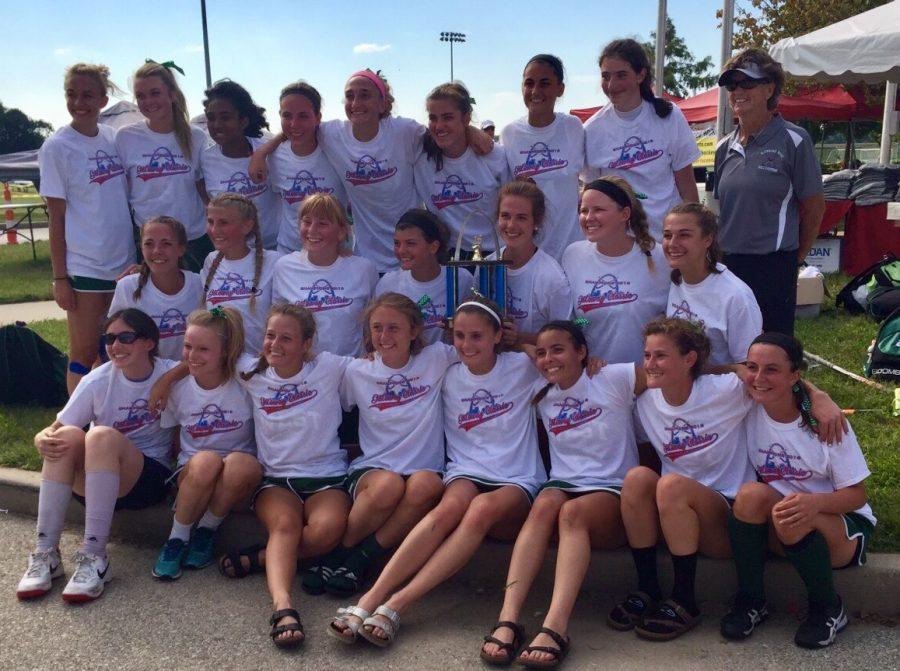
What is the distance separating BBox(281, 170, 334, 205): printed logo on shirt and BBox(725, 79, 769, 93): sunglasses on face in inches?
83.6

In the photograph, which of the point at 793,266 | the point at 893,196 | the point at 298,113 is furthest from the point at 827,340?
the point at 298,113

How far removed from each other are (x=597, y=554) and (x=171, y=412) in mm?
2019

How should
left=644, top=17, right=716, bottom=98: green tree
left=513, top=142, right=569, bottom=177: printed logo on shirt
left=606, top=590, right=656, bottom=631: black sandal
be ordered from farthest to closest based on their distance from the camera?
left=644, top=17, right=716, bottom=98: green tree, left=513, top=142, right=569, bottom=177: printed logo on shirt, left=606, top=590, right=656, bottom=631: black sandal

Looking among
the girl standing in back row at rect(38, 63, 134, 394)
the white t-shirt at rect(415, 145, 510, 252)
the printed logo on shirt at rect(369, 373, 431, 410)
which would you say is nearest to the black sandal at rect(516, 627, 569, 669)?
the printed logo on shirt at rect(369, 373, 431, 410)

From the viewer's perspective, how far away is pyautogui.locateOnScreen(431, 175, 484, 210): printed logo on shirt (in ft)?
14.4

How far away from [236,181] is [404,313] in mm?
1588

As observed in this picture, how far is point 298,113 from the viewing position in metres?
4.39


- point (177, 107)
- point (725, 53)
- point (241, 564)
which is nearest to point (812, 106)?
point (725, 53)

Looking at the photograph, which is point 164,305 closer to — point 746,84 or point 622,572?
point 622,572

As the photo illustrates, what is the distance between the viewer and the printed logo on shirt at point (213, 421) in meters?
3.76

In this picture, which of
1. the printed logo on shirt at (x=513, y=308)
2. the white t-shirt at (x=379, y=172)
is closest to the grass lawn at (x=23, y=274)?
the white t-shirt at (x=379, y=172)

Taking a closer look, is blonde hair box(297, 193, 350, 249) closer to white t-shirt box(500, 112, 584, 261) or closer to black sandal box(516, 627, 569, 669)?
white t-shirt box(500, 112, 584, 261)

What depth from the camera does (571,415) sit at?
3432 millimetres

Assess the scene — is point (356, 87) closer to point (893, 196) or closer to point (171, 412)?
point (171, 412)
